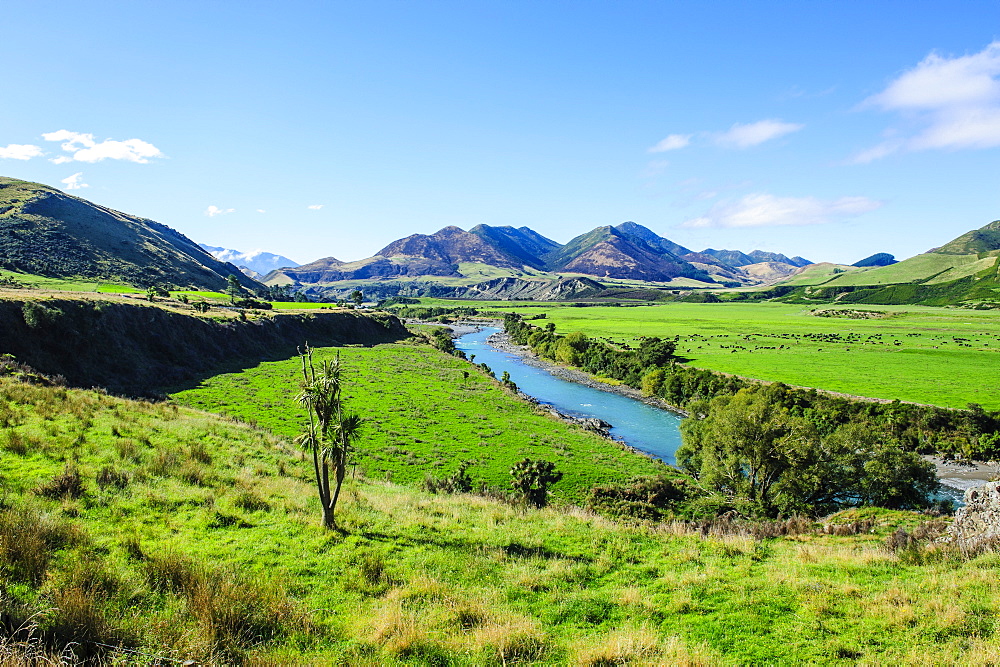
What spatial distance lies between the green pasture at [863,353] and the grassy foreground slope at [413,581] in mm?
59714

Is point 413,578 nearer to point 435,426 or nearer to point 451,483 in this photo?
point 451,483

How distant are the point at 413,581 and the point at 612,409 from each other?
5810 cm

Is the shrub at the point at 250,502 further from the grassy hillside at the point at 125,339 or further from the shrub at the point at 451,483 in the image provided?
the grassy hillside at the point at 125,339

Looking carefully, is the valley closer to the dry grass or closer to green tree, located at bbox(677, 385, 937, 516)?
the dry grass

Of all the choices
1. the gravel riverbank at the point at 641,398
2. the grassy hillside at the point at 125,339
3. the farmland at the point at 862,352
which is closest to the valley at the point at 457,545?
the grassy hillside at the point at 125,339

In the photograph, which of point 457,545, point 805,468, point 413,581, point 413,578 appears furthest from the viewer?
Answer: point 805,468

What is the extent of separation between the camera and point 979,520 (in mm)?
13977

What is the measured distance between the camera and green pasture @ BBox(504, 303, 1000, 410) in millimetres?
62844

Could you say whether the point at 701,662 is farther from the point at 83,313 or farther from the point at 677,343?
the point at 677,343

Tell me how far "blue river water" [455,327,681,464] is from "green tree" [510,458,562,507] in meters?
16.9

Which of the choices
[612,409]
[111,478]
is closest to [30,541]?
[111,478]

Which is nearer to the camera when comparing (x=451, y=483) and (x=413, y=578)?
(x=413, y=578)

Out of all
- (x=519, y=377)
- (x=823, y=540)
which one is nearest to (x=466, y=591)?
(x=823, y=540)

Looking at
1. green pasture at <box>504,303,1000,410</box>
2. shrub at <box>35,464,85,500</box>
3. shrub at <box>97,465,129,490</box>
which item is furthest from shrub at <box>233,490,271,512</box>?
green pasture at <box>504,303,1000,410</box>
